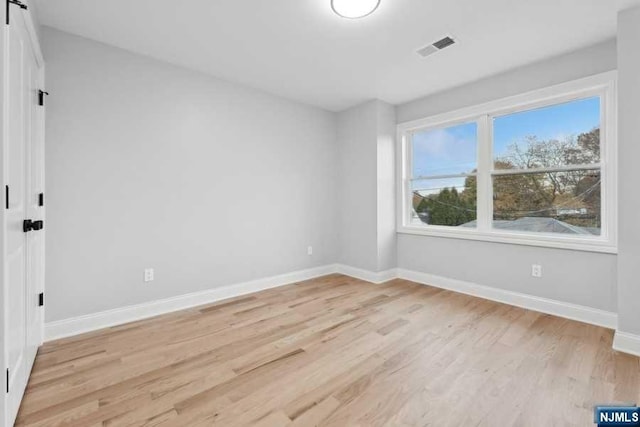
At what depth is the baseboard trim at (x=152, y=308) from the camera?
8.13 ft

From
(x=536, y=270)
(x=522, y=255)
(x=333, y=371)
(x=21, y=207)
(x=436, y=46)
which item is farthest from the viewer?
(x=522, y=255)

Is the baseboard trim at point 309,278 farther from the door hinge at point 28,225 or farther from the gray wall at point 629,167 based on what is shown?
the door hinge at point 28,225

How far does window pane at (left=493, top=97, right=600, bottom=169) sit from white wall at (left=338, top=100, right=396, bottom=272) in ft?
4.59

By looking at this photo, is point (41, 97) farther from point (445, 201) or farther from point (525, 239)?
point (525, 239)

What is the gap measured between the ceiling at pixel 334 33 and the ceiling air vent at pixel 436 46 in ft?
0.24

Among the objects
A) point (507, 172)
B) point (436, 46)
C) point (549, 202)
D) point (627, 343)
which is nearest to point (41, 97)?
point (436, 46)

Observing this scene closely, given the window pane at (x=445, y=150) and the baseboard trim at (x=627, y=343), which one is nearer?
the baseboard trim at (x=627, y=343)

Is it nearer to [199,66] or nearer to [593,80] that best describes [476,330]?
[593,80]

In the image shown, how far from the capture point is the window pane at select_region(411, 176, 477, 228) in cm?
375

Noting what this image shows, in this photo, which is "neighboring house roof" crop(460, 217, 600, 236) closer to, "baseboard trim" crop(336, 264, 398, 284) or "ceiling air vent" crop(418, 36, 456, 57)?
"baseboard trim" crop(336, 264, 398, 284)

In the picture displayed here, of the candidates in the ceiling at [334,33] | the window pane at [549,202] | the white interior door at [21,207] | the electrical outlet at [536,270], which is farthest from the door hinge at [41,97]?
the electrical outlet at [536,270]

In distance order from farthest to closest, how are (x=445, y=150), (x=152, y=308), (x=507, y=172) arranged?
(x=445, y=150)
(x=507, y=172)
(x=152, y=308)

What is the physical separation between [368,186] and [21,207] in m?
3.59

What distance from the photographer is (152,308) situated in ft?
9.61
